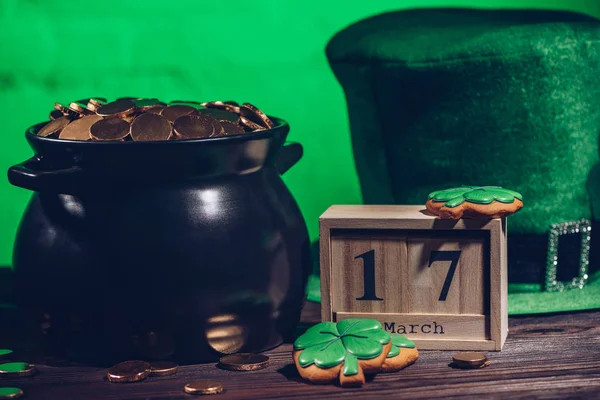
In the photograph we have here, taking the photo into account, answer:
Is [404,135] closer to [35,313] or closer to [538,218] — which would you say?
[538,218]

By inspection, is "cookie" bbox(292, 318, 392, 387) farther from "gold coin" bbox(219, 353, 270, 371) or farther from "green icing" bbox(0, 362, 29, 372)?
"green icing" bbox(0, 362, 29, 372)

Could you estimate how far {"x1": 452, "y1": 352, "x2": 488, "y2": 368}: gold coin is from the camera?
3.02ft

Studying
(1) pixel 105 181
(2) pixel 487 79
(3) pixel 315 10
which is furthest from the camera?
(3) pixel 315 10

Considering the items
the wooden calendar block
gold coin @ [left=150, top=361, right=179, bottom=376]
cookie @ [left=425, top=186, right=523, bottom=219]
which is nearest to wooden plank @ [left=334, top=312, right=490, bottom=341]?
the wooden calendar block

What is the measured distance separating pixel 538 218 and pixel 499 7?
37 centimetres

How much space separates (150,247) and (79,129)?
0.15m

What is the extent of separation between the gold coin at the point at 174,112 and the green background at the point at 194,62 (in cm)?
37

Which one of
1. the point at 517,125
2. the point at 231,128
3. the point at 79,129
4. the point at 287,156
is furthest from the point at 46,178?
the point at 517,125

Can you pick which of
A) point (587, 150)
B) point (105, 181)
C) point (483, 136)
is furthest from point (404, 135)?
point (105, 181)

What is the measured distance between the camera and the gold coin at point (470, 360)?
92cm

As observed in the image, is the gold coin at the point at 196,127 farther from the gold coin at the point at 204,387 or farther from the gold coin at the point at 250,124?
the gold coin at the point at 204,387

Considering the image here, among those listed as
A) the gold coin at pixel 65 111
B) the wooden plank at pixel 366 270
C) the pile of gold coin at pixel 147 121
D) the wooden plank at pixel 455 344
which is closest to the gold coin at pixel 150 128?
the pile of gold coin at pixel 147 121

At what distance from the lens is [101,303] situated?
924 millimetres

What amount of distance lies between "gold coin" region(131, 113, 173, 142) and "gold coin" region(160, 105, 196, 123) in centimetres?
2
